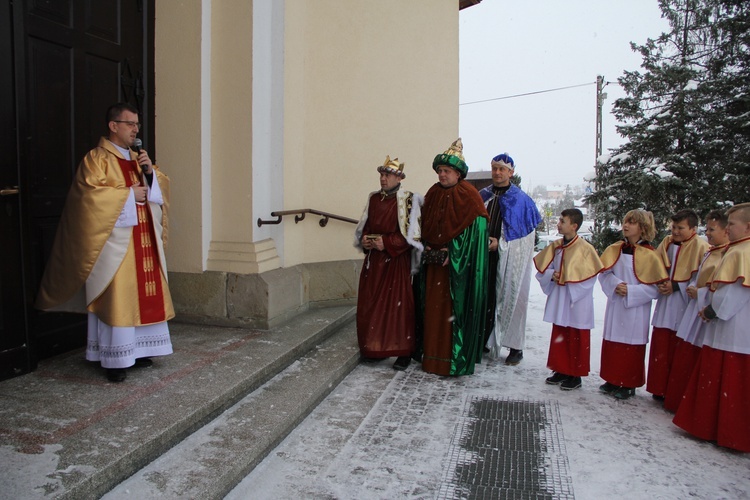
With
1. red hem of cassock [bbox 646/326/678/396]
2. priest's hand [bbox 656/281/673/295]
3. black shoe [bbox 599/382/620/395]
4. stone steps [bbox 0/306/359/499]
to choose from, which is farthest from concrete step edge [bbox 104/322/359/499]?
priest's hand [bbox 656/281/673/295]

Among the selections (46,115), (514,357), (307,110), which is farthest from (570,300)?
(46,115)

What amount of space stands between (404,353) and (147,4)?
4104mm

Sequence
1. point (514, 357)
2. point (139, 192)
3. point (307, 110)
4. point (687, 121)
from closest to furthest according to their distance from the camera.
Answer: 1. point (139, 192)
2. point (514, 357)
3. point (307, 110)
4. point (687, 121)

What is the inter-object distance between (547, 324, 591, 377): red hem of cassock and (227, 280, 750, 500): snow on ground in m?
0.19

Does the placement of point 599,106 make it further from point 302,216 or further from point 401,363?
point 401,363

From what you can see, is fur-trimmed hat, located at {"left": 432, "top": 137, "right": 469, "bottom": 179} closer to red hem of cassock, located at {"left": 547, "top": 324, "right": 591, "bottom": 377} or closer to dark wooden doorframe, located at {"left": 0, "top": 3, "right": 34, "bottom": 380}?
red hem of cassock, located at {"left": 547, "top": 324, "right": 591, "bottom": 377}

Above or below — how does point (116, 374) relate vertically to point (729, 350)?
below

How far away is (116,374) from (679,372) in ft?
13.5

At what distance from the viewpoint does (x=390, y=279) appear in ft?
17.2

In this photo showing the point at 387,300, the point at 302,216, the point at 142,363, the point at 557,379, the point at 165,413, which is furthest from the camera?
the point at 302,216

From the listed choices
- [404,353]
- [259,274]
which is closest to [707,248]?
[404,353]

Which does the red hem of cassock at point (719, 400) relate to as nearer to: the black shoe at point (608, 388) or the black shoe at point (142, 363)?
the black shoe at point (608, 388)

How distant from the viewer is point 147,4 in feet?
17.5

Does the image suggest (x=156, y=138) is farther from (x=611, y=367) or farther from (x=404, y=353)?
(x=611, y=367)
